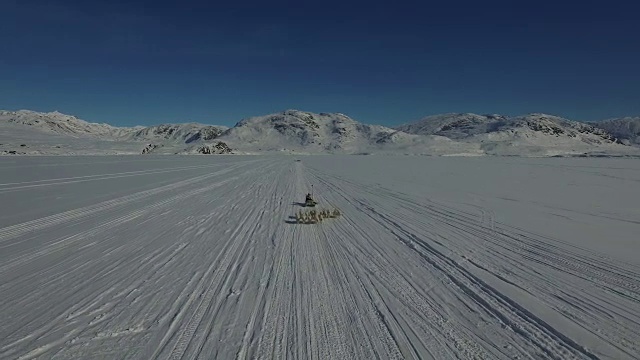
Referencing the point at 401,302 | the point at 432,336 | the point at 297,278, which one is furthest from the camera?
the point at 297,278

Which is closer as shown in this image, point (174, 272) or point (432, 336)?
point (432, 336)

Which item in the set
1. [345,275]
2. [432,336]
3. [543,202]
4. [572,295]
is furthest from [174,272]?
[543,202]

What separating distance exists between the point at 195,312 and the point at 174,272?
1802 mm

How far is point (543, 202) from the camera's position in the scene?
1559 centimetres

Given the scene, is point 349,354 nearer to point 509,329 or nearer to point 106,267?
point 509,329

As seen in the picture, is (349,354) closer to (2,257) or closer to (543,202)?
(2,257)

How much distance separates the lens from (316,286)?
5789 millimetres

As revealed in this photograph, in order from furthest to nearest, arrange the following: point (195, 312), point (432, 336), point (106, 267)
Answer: point (106, 267) < point (195, 312) < point (432, 336)

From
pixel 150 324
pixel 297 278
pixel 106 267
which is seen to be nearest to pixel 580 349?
pixel 297 278

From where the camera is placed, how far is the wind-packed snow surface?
4141 mm

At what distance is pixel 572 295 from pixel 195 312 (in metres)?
5.38

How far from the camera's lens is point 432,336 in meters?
4.32

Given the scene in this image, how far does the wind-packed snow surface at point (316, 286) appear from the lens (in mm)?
4141

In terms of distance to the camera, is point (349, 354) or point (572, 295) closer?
point (349, 354)
